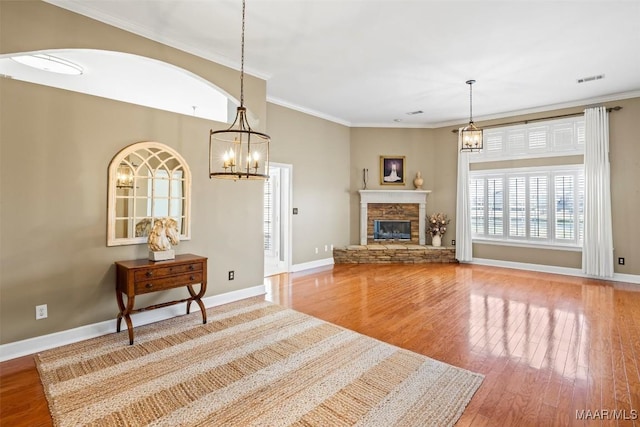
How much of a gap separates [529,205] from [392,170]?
9.81 ft

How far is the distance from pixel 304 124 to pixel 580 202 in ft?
18.2

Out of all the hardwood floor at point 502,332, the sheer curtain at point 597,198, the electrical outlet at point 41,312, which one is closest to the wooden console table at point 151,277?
the electrical outlet at point 41,312

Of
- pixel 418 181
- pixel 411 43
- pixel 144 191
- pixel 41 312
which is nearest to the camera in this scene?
pixel 41 312

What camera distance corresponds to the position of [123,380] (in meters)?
2.49

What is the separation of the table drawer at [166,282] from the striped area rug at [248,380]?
511 mm

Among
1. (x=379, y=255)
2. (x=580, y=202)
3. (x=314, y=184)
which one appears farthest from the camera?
(x=379, y=255)

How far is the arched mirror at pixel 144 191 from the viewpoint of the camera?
11.4 ft

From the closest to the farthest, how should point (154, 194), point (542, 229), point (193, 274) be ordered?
point (193, 274) → point (154, 194) → point (542, 229)

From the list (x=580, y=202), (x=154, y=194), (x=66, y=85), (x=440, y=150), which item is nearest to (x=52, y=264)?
(x=154, y=194)

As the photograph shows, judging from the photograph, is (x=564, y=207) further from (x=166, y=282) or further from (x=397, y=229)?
(x=166, y=282)

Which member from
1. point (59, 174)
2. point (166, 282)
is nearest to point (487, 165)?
point (166, 282)

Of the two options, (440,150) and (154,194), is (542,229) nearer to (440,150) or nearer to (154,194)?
(440,150)

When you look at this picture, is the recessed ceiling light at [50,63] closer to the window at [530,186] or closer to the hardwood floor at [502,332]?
the hardwood floor at [502,332]

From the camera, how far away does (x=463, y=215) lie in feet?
23.7
